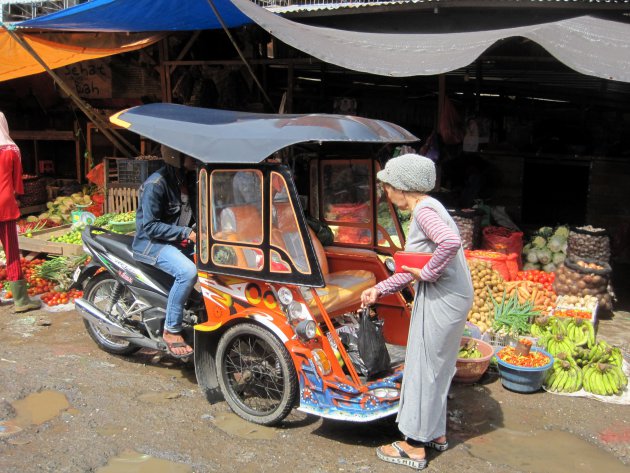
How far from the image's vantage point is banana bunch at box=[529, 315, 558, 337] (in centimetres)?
567

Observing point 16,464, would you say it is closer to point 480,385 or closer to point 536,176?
point 480,385

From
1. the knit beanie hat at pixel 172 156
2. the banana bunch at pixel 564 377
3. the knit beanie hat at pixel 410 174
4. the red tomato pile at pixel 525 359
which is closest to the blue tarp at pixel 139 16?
the knit beanie hat at pixel 172 156

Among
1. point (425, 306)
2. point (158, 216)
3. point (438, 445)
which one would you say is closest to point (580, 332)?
point (438, 445)

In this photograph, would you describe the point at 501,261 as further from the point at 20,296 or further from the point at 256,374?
the point at 20,296

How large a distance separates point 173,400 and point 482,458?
7.48ft

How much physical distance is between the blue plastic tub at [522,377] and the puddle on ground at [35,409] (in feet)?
11.1

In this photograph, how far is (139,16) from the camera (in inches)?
299

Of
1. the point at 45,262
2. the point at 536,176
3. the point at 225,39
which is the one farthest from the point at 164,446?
the point at 536,176

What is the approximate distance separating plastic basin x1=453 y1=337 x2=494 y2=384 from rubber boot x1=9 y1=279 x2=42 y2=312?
15.4 ft

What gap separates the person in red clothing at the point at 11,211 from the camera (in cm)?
652

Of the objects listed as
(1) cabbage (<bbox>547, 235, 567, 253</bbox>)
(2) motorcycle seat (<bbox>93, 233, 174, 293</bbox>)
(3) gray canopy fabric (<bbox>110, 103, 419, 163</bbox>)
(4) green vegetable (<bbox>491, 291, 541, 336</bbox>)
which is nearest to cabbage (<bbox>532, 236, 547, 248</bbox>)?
(1) cabbage (<bbox>547, 235, 567, 253</bbox>)

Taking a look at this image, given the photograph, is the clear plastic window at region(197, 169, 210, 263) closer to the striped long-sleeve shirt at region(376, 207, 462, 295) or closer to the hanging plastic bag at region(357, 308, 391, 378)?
the hanging plastic bag at region(357, 308, 391, 378)

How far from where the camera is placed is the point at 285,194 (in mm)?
3850

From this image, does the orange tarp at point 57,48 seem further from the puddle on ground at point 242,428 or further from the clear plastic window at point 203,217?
the puddle on ground at point 242,428
